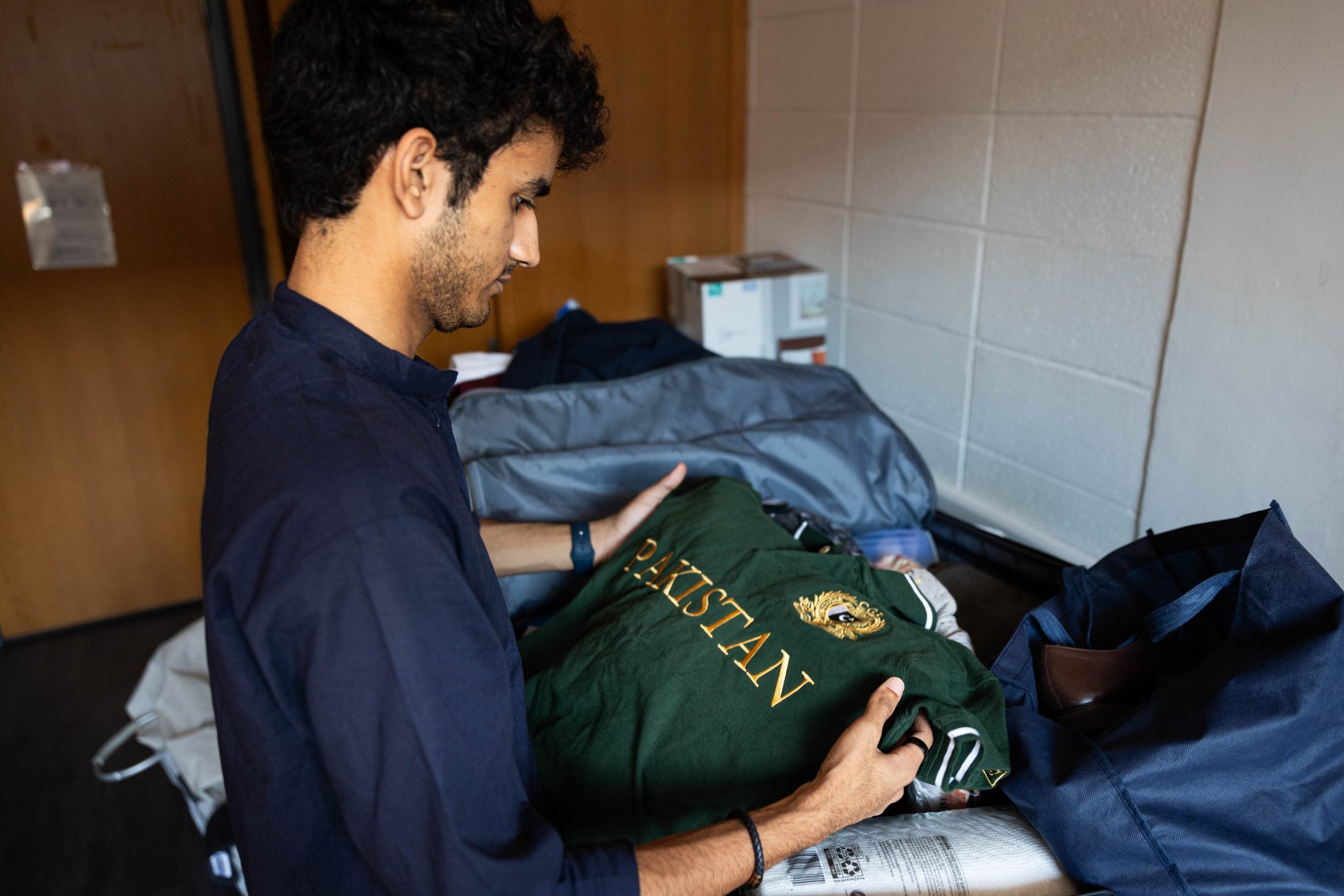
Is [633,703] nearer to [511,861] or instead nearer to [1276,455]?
[511,861]

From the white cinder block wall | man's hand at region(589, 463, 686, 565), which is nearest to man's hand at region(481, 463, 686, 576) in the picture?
man's hand at region(589, 463, 686, 565)

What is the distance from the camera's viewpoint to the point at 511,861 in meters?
0.63

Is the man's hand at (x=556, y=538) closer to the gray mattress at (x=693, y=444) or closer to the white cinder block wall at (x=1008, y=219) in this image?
the gray mattress at (x=693, y=444)

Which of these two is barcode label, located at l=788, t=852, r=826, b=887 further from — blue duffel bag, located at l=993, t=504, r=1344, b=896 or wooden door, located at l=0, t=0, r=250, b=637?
wooden door, located at l=0, t=0, r=250, b=637

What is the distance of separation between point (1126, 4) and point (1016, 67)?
0.25 m

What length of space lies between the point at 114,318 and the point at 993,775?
2360mm

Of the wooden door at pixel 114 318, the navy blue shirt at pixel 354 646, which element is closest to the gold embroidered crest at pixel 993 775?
the navy blue shirt at pixel 354 646

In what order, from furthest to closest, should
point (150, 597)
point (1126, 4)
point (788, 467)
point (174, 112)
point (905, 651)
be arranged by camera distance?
point (150, 597) < point (174, 112) < point (788, 467) < point (1126, 4) < point (905, 651)

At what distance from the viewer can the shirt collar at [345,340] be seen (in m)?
0.73

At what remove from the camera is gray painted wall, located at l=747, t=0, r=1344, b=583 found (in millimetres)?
1271

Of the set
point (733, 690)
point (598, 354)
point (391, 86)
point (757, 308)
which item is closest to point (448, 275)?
point (391, 86)

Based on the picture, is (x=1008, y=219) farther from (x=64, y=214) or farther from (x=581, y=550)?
(x=64, y=214)

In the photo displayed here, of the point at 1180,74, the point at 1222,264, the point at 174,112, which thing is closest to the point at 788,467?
the point at 1222,264

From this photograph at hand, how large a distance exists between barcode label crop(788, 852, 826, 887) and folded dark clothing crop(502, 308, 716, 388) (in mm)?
1038
